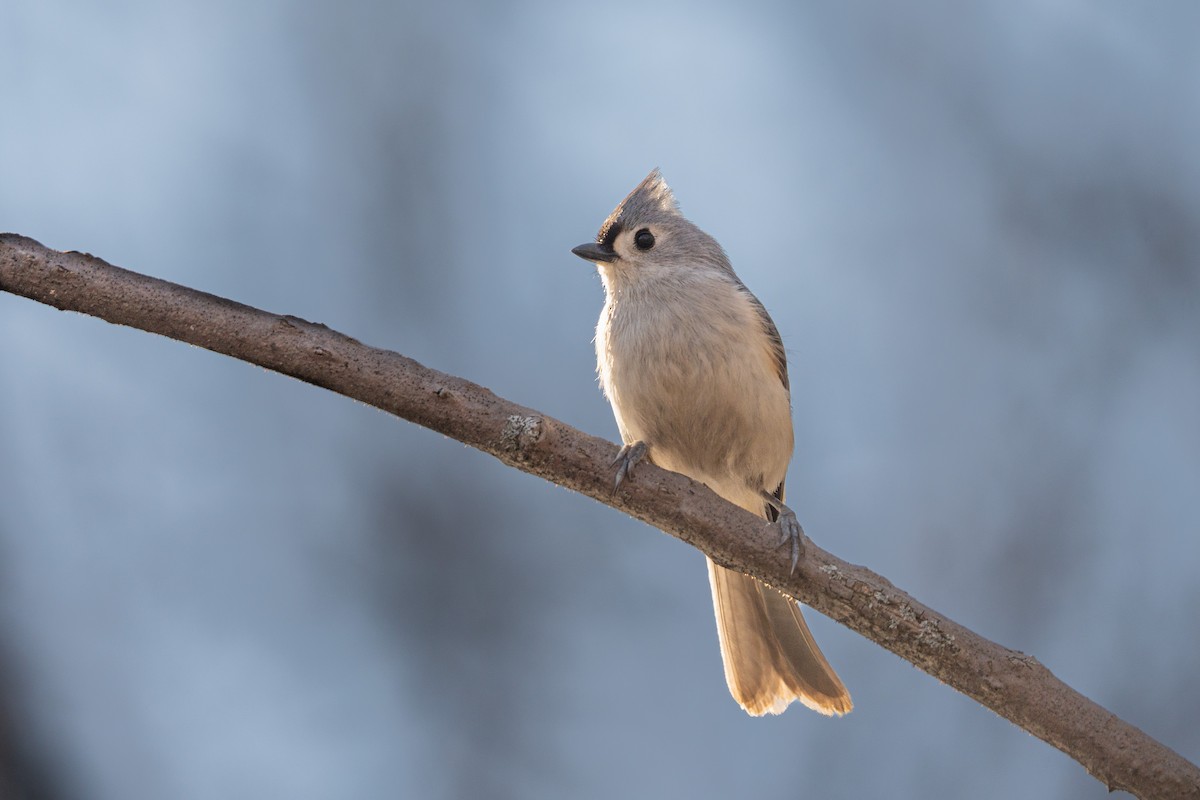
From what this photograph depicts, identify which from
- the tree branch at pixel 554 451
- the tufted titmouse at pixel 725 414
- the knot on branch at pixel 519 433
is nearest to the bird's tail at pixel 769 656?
the tufted titmouse at pixel 725 414

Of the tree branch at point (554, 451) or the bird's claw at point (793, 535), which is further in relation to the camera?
the bird's claw at point (793, 535)

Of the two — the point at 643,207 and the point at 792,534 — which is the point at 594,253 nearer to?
the point at 643,207

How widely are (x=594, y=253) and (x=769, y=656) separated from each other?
4.27 ft

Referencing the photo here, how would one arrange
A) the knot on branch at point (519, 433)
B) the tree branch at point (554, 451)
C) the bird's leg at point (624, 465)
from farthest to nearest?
1. the bird's leg at point (624, 465)
2. the knot on branch at point (519, 433)
3. the tree branch at point (554, 451)

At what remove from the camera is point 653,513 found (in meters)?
2.21

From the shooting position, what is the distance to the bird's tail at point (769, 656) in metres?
2.81

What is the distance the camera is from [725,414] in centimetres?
289

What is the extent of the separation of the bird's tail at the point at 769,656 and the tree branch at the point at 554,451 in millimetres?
700

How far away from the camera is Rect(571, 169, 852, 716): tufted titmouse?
2.87m

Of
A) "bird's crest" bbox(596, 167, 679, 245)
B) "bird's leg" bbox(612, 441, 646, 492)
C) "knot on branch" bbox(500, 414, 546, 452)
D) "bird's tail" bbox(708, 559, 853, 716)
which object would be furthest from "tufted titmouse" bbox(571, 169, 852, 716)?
"knot on branch" bbox(500, 414, 546, 452)

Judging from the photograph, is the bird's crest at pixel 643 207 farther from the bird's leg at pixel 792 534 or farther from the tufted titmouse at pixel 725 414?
the bird's leg at pixel 792 534

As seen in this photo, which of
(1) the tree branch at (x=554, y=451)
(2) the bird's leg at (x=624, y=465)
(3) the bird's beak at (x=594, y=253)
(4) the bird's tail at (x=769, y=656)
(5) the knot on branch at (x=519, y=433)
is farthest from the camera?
(3) the bird's beak at (x=594, y=253)

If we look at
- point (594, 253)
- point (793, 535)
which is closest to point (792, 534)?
point (793, 535)

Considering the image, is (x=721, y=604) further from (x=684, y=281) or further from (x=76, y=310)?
(x=76, y=310)
